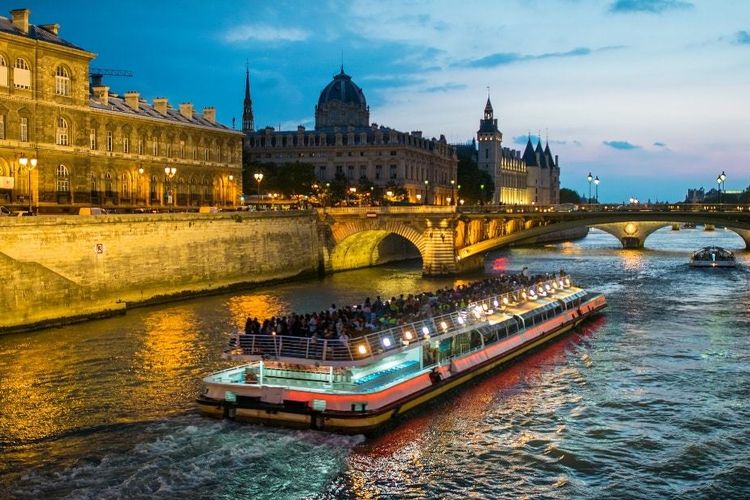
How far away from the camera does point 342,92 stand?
128 m

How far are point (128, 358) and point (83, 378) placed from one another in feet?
10.0

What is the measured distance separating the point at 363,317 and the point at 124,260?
72.8 ft

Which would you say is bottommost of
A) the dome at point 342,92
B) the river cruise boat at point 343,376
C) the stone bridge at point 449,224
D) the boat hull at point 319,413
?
the boat hull at point 319,413

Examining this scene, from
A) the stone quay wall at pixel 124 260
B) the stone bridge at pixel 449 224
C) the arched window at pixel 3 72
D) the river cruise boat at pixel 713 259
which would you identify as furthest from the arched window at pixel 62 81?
the river cruise boat at pixel 713 259

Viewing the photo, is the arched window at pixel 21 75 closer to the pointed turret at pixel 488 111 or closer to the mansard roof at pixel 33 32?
the mansard roof at pixel 33 32

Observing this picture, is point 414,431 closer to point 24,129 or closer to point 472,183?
point 24,129

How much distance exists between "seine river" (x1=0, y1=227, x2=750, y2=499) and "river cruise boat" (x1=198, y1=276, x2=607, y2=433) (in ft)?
1.45

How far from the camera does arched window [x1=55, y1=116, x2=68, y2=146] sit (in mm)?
50281

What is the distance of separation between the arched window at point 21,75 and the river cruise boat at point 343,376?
2925 cm

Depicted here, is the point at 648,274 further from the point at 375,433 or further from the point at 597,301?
the point at 375,433

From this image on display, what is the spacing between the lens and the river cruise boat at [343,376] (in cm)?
2128

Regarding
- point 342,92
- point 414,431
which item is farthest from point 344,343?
point 342,92

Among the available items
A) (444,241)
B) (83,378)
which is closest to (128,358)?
(83,378)

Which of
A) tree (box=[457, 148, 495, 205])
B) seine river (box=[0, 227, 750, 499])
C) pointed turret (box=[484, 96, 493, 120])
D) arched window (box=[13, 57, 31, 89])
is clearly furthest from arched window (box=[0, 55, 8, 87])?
pointed turret (box=[484, 96, 493, 120])
